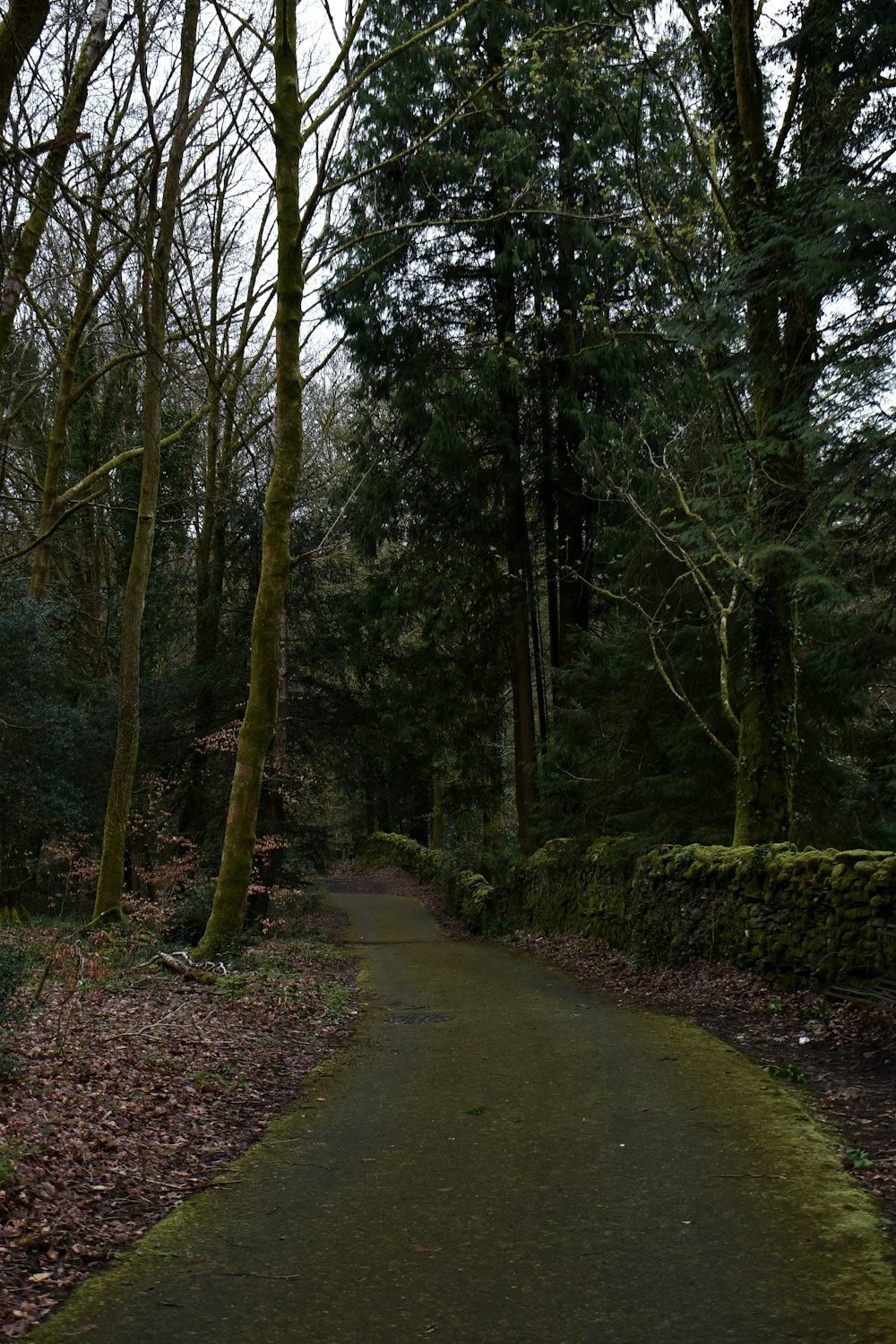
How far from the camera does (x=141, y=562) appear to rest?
13219 mm

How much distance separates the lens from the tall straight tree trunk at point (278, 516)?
10.9 meters

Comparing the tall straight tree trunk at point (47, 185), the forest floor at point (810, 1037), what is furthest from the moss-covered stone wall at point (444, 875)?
the tall straight tree trunk at point (47, 185)

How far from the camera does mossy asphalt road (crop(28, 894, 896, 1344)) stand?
125 inches

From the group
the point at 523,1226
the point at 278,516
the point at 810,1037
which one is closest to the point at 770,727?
the point at 810,1037

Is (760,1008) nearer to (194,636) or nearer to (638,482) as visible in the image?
(638,482)

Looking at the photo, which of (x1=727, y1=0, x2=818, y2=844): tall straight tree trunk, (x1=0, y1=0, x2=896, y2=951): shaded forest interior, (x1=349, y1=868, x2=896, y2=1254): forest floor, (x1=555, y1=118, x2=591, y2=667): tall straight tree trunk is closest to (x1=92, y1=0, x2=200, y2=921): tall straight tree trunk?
(x1=0, y1=0, x2=896, y2=951): shaded forest interior

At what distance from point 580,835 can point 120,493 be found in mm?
12431

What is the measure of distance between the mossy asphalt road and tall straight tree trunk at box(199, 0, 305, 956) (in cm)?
433

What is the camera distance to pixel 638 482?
15.7 m

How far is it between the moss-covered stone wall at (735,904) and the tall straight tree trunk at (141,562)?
654 centimetres

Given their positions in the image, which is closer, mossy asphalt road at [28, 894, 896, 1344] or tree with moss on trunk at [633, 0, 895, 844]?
mossy asphalt road at [28, 894, 896, 1344]

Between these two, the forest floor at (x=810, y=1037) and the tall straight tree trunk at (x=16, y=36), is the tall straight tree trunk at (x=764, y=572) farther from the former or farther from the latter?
the tall straight tree trunk at (x=16, y=36)

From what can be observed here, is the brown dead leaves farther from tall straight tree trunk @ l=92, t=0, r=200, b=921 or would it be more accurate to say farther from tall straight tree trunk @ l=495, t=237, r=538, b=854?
tall straight tree trunk @ l=495, t=237, r=538, b=854

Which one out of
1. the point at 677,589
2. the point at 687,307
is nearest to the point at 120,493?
the point at 677,589
